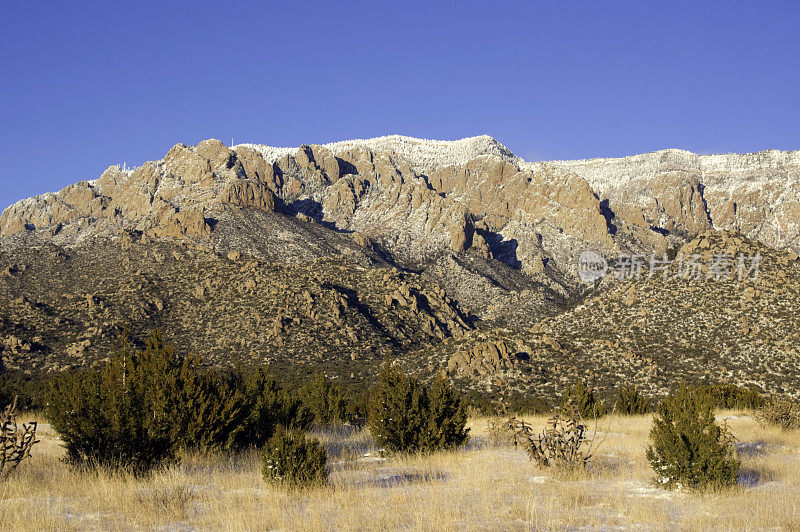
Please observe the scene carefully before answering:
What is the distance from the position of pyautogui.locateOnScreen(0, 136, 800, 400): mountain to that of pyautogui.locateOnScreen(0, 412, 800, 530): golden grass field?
31658 millimetres

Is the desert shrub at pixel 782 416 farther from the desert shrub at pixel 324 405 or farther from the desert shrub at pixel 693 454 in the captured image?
the desert shrub at pixel 324 405

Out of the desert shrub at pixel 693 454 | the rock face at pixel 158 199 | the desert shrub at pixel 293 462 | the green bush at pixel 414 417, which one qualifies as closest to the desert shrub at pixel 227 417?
the desert shrub at pixel 293 462

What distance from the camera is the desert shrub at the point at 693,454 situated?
997 centimetres

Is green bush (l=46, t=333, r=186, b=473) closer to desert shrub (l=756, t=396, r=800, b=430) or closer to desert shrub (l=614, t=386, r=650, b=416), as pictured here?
desert shrub (l=756, t=396, r=800, b=430)

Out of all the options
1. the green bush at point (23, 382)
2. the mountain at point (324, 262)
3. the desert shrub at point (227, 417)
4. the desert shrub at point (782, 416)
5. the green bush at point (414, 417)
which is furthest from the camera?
the mountain at point (324, 262)

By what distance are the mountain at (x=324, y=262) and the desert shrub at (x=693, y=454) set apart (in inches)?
1232

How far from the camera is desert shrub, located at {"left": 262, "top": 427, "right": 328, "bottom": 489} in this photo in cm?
1005

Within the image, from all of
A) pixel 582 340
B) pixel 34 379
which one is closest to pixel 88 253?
pixel 34 379

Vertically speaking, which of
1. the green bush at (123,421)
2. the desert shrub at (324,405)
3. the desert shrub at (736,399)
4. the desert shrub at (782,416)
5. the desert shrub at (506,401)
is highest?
the green bush at (123,421)

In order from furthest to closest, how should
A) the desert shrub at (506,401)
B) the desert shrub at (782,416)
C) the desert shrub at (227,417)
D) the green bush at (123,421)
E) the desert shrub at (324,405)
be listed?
the desert shrub at (506,401) → the desert shrub at (324,405) → the desert shrub at (782,416) → the desert shrub at (227,417) → the green bush at (123,421)

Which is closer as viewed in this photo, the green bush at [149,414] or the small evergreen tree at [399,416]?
the green bush at [149,414]

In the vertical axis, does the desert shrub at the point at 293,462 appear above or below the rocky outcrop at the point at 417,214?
below

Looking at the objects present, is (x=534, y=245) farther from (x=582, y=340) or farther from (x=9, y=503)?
(x=9, y=503)

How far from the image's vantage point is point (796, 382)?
3669 centimetres
